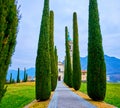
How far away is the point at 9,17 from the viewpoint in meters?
7.31

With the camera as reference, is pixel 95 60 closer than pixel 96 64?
No

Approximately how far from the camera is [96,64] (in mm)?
19531

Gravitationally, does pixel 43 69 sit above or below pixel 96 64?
below

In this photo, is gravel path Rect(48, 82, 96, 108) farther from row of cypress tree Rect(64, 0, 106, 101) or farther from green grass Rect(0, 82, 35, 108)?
green grass Rect(0, 82, 35, 108)

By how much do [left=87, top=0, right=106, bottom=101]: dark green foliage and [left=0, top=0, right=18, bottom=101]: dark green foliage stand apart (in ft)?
41.2

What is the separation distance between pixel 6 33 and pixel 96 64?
42.7ft

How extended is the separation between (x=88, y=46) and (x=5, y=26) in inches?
553

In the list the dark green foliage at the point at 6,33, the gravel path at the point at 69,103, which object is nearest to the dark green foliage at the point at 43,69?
the gravel path at the point at 69,103

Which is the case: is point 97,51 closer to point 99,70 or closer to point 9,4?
point 99,70

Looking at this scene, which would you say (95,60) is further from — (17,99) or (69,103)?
(17,99)

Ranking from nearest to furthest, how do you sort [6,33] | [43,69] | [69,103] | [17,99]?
[6,33] < [69,103] < [43,69] < [17,99]

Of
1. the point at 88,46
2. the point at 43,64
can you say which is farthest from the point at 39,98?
the point at 88,46

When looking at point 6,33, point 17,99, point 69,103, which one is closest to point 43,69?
point 69,103

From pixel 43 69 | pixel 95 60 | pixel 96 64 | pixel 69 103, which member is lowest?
pixel 69 103
